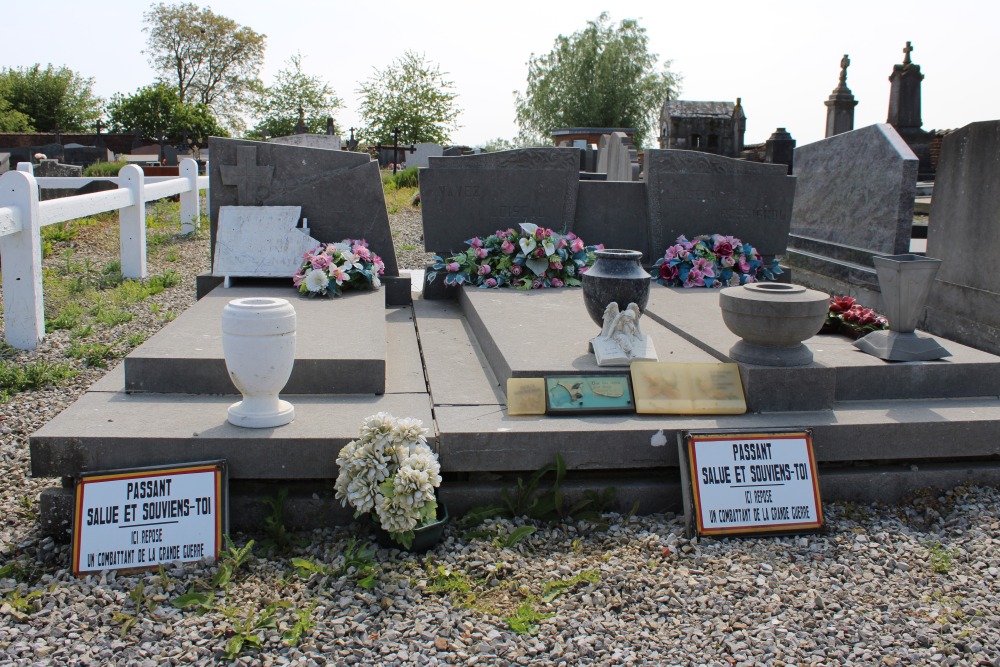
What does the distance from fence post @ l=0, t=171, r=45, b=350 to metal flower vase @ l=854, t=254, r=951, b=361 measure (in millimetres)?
5286

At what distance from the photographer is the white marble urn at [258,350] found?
331 centimetres

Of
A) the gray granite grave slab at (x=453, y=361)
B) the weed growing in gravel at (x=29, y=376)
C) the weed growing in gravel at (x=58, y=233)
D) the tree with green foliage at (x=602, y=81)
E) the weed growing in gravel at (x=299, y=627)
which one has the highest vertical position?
the tree with green foliage at (x=602, y=81)

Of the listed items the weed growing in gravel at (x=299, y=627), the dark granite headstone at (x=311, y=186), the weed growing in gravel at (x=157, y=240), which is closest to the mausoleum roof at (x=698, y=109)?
the weed growing in gravel at (x=157, y=240)

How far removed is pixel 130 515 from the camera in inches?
124

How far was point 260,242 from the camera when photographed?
20.5ft

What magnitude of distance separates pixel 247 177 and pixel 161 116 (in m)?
33.4

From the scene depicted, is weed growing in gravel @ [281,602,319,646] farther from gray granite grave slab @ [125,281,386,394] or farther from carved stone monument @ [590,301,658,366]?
carved stone monument @ [590,301,658,366]

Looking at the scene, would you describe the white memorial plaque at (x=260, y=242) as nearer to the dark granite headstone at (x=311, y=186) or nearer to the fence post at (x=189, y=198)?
the dark granite headstone at (x=311, y=186)

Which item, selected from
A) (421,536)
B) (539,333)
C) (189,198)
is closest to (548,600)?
(421,536)

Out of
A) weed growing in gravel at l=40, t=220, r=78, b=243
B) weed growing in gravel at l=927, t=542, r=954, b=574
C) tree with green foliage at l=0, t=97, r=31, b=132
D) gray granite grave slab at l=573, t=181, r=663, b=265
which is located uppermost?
tree with green foliage at l=0, t=97, r=31, b=132

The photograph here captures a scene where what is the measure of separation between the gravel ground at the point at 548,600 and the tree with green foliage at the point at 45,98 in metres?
48.0

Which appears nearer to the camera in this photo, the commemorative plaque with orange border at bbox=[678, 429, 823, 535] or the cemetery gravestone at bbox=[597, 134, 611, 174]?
the commemorative plaque with orange border at bbox=[678, 429, 823, 535]

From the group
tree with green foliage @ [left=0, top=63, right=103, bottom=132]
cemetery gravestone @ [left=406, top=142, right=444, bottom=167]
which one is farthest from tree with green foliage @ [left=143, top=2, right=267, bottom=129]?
cemetery gravestone @ [left=406, top=142, right=444, bottom=167]

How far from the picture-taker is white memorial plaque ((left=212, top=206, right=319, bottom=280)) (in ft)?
20.1
